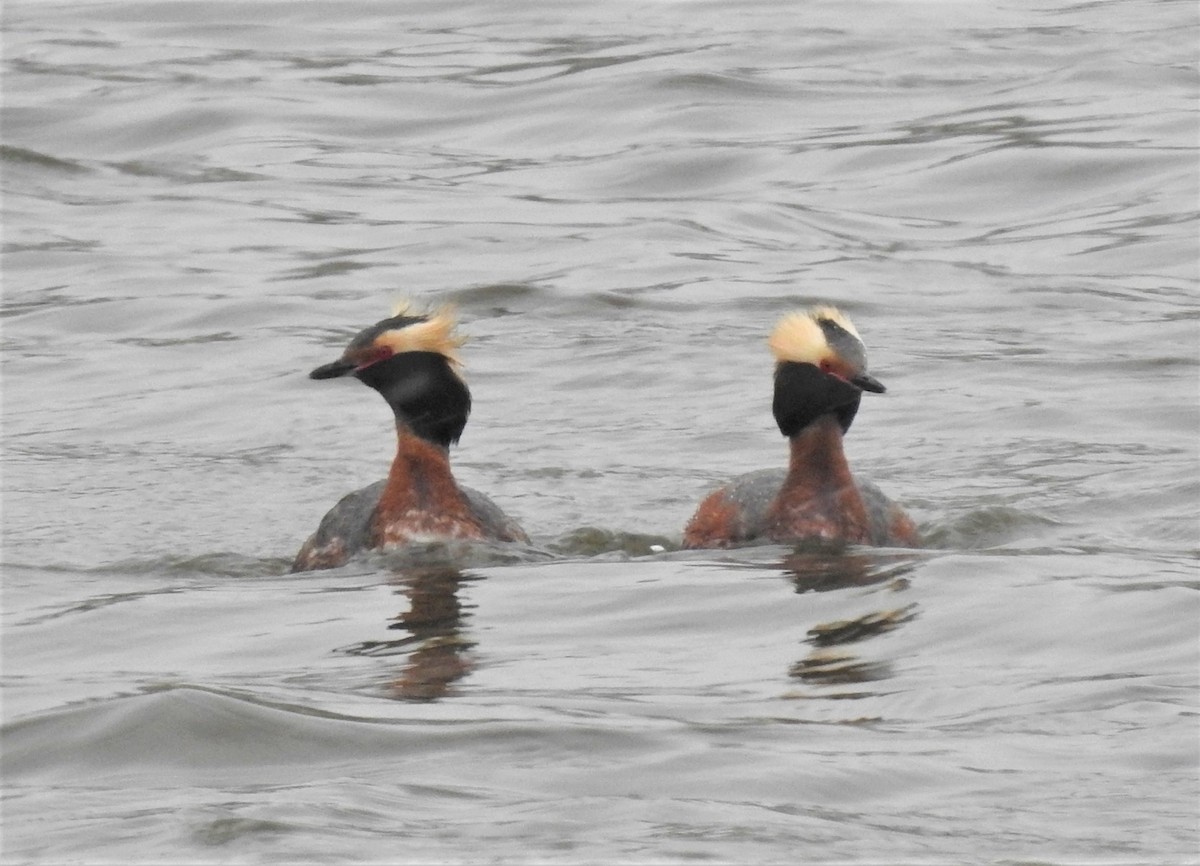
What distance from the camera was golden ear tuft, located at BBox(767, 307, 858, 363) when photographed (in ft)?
38.6

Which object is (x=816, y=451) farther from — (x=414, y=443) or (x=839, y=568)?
(x=414, y=443)

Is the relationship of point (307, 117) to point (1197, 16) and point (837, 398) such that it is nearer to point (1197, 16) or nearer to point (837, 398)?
point (1197, 16)

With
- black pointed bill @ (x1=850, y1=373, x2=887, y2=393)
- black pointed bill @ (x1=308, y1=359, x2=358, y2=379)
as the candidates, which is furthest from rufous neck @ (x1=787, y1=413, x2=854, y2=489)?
black pointed bill @ (x1=308, y1=359, x2=358, y2=379)

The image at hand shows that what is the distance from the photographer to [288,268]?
775 inches

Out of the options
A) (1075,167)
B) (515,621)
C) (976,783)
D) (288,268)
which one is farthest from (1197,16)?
(976,783)

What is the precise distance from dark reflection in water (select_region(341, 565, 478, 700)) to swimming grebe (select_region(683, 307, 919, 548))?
5.08 feet

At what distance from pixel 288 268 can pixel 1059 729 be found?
12.1m

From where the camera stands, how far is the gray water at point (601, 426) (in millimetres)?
8023

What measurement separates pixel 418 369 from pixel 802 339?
1.92 metres

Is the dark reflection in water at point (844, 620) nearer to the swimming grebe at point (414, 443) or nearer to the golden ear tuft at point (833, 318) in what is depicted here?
the golden ear tuft at point (833, 318)

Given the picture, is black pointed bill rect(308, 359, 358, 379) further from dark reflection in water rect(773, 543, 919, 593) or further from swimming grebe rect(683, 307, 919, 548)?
dark reflection in water rect(773, 543, 919, 593)

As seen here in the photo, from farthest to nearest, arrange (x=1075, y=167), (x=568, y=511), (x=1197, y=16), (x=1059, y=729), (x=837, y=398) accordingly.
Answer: (x=1197, y=16), (x=1075, y=167), (x=568, y=511), (x=837, y=398), (x=1059, y=729)

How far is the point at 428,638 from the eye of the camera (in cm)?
1040

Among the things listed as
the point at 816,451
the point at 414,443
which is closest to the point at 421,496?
the point at 414,443
